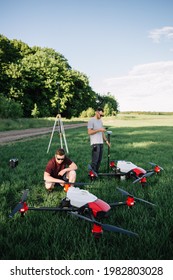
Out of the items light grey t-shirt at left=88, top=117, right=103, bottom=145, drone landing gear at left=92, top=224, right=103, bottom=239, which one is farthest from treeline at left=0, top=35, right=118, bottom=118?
drone landing gear at left=92, top=224, right=103, bottom=239

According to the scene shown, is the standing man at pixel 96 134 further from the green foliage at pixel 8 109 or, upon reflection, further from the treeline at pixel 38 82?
the treeline at pixel 38 82

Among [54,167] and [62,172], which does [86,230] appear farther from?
[54,167]

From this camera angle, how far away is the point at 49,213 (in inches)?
184

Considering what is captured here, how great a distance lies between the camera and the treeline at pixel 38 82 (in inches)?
1762

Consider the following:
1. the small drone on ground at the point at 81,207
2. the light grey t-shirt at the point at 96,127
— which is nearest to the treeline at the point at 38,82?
the light grey t-shirt at the point at 96,127

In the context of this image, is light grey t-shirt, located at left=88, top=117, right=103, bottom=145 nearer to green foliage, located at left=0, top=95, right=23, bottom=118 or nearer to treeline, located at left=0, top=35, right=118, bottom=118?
green foliage, located at left=0, top=95, right=23, bottom=118

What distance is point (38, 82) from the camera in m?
48.9

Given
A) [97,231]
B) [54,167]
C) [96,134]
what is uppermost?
[96,134]

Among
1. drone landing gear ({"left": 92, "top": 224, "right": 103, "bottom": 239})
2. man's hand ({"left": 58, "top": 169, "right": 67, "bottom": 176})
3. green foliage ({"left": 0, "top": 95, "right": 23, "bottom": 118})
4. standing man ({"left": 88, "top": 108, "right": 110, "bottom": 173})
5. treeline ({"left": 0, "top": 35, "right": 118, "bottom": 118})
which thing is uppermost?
treeline ({"left": 0, "top": 35, "right": 118, "bottom": 118})

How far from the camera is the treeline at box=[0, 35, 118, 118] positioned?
44.8 m

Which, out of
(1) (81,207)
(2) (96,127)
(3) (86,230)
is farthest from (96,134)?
(3) (86,230)

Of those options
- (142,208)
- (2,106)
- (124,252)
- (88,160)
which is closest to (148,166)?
(88,160)

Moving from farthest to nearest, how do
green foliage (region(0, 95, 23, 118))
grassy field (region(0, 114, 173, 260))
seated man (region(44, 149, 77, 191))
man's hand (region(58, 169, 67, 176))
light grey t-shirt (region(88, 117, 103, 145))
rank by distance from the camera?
green foliage (region(0, 95, 23, 118)), light grey t-shirt (region(88, 117, 103, 145)), man's hand (region(58, 169, 67, 176)), seated man (region(44, 149, 77, 191)), grassy field (region(0, 114, 173, 260))
